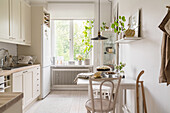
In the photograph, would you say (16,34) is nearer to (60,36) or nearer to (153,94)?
(60,36)

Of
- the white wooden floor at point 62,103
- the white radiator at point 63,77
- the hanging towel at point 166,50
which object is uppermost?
the hanging towel at point 166,50

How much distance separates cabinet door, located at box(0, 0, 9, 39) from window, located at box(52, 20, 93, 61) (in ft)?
7.01

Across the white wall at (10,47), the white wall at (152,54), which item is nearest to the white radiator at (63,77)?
the white wall at (10,47)

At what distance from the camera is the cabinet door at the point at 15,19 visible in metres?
3.01

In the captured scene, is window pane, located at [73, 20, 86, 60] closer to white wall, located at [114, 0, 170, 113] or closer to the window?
the window

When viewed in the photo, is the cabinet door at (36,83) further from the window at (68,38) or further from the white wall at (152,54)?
the white wall at (152,54)

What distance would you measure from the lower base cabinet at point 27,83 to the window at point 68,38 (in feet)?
4.49

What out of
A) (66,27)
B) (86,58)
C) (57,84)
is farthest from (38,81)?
(66,27)

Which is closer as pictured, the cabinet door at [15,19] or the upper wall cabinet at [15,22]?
the upper wall cabinet at [15,22]

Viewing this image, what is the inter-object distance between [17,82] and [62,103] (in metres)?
1.30

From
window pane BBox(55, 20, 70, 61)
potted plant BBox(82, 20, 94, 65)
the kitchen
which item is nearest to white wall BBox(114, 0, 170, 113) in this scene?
the kitchen

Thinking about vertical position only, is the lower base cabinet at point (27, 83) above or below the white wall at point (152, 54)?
below

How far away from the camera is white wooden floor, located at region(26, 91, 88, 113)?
124 inches

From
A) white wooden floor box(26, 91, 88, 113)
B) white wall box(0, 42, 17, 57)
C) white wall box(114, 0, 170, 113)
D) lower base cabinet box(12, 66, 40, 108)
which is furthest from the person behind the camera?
white wall box(0, 42, 17, 57)
